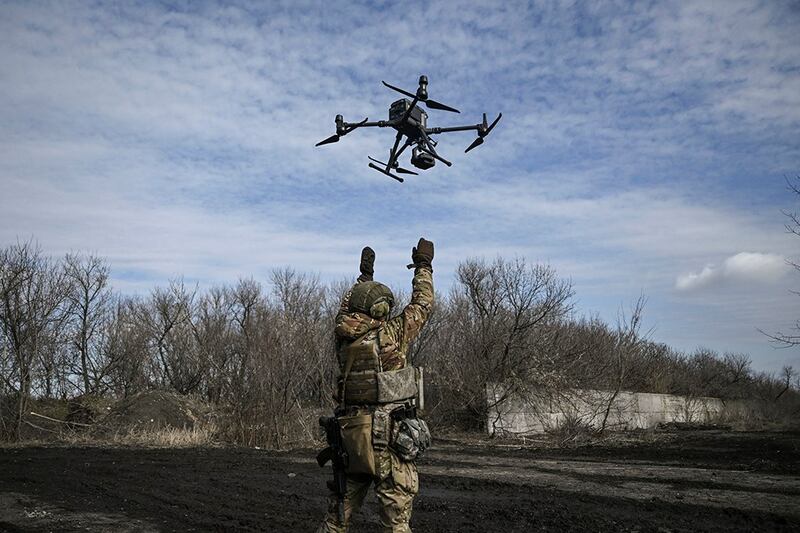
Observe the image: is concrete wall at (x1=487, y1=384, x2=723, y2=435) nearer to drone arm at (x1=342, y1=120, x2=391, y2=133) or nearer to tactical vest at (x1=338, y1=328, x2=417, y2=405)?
drone arm at (x1=342, y1=120, x2=391, y2=133)

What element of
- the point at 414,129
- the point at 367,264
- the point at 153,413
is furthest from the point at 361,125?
the point at 153,413

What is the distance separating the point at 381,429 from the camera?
4699mm

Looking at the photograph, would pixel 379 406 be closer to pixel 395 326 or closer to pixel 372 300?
pixel 395 326

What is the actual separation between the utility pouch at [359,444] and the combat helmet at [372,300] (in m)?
0.78

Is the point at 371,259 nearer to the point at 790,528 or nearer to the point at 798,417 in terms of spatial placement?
the point at 790,528

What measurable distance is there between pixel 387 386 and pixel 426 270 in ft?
3.21

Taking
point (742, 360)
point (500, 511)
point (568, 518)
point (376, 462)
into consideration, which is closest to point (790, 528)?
point (568, 518)

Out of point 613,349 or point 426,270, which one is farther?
point 613,349

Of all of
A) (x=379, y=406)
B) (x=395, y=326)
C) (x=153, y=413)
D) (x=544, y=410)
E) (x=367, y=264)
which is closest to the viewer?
(x=379, y=406)

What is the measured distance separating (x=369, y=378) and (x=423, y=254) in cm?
107

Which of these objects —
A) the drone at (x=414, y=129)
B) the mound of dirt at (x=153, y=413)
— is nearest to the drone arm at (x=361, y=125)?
the drone at (x=414, y=129)

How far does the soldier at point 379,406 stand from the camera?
465 cm

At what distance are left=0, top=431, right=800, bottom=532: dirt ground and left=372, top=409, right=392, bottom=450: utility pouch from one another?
2871 millimetres

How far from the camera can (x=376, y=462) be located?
182 inches
